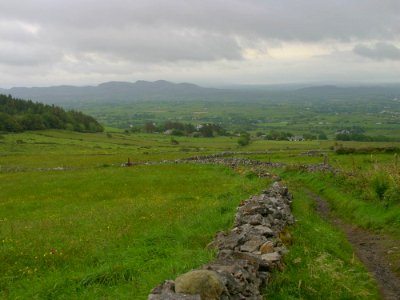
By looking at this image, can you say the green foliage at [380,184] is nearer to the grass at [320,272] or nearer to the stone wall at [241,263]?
the grass at [320,272]

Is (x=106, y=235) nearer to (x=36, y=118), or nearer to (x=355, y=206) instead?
(x=355, y=206)

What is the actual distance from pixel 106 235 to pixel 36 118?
15184 centimetres

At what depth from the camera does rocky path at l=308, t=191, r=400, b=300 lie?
47.7 ft

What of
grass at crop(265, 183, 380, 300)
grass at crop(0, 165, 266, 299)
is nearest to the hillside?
grass at crop(0, 165, 266, 299)

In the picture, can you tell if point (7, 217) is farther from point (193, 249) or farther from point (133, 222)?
point (193, 249)

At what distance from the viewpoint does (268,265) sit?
13023mm

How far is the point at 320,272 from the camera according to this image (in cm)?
1410

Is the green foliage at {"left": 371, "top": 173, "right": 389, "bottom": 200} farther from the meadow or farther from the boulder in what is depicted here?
the boulder

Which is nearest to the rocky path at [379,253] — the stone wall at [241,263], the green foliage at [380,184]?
the green foliage at [380,184]

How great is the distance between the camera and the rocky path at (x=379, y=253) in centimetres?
1455

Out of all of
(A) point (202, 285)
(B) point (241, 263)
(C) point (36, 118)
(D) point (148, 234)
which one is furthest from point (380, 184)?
(C) point (36, 118)

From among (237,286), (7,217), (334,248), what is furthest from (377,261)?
(7,217)

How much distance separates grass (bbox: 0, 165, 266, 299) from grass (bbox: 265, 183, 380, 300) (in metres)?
2.74

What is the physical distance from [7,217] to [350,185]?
74.3ft
